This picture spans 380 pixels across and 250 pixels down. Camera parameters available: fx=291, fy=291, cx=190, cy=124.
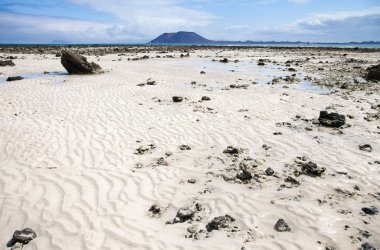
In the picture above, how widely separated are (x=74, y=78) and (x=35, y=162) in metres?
12.9

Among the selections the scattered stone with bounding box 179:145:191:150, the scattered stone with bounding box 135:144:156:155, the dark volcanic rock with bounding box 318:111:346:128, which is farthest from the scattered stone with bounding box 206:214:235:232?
the dark volcanic rock with bounding box 318:111:346:128

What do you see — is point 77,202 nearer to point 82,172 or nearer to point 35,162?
point 82,172

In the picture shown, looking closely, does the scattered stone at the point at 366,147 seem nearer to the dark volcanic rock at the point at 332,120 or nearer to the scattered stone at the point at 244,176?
the dark volcanic rock at the point at 332,120

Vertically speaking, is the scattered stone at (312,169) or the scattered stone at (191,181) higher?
the scattered stone at (312,169)

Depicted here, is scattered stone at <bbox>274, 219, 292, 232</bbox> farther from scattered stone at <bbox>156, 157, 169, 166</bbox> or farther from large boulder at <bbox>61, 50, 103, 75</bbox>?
large boulder at <bbox>61, 50, 103, 75</bbox>

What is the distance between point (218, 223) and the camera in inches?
181

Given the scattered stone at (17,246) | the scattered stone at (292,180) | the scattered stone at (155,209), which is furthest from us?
the scattered stone at (292,180)

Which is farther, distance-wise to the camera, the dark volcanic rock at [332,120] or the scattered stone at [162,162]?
the dark volcanic rock at [332,120]

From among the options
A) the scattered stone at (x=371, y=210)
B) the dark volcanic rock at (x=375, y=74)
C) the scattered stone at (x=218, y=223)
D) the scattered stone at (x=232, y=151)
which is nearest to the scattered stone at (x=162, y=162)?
the scattered stone at (x=232, y=151)

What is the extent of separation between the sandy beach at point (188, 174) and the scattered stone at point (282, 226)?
42mm

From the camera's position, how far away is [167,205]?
527 cm

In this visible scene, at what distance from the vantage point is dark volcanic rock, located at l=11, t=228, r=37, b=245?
4.29 m

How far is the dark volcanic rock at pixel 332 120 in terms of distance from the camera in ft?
A: 30.0

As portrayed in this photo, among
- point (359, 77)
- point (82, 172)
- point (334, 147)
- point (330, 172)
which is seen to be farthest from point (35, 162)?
point (359, 77)
